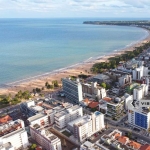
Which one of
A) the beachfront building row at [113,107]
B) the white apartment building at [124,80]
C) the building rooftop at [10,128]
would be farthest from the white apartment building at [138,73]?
the building rooftop at [10,128]

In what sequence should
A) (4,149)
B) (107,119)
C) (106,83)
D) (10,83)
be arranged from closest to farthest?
(4,149) → (107,119) → (106,83) → (10,83)

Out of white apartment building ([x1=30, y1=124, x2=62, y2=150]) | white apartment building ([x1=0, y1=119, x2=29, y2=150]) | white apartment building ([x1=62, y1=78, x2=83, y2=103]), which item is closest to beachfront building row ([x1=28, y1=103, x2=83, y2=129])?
white apartment building ([x1=30, y1=124, x2=62, y2=150])

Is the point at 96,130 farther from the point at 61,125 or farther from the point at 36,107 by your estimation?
the point at 36,107

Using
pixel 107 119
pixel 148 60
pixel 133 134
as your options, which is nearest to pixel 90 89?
pixel 107 119

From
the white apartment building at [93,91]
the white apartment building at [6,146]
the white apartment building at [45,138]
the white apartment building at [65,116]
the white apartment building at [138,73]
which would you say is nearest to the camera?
the white apartment building at [6,146]

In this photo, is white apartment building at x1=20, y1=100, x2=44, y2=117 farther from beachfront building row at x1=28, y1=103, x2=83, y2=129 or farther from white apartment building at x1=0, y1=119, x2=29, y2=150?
white apartment building at x1=0, y1=119, x2=29, y2=150

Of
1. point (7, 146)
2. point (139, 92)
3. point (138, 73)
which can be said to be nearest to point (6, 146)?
point (7, 146)

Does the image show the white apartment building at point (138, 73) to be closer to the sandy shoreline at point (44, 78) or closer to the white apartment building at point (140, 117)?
the sandy shoreline at point (44, 78)
